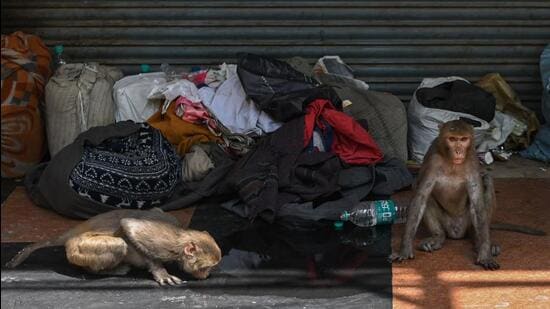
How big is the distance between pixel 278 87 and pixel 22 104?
82.1 inches

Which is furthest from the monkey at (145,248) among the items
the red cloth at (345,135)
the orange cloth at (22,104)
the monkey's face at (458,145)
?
the orange cloth at (22,104)

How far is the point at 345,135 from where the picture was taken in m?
7.24

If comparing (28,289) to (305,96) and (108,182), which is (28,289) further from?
(305,96)

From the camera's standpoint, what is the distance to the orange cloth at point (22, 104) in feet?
24.1

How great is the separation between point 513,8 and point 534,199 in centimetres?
199

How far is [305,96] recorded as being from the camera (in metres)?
7.29

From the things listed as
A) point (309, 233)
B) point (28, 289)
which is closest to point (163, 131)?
point (309, 233)

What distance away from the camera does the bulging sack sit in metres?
7.57

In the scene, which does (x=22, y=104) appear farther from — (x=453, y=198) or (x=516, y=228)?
(x=516, y=228)

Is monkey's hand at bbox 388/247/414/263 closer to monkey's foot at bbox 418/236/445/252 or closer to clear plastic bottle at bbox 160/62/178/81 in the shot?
monkey's foot at bbox 418/236/445/252

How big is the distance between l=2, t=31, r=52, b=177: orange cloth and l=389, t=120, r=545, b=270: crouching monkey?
326cm

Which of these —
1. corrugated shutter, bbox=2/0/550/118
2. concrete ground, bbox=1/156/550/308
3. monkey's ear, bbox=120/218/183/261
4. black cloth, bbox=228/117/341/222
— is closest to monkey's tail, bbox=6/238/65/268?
concrete ground, bbox=1/156/550/308

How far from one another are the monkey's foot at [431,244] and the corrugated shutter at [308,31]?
2.45 m

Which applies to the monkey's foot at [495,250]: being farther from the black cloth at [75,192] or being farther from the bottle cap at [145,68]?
the bottle cap at [145,68]
